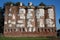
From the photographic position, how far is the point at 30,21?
4325 cm

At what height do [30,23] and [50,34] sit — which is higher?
[30,23]

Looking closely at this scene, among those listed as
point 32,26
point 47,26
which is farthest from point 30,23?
point 47,26

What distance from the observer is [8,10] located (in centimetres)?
4422

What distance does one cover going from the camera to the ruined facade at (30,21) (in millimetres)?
42062

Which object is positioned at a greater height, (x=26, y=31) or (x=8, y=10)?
(x=8, y=10)

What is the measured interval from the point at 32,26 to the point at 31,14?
3057 millimetres

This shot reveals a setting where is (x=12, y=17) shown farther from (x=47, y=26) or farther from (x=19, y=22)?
(x=47, y=26)

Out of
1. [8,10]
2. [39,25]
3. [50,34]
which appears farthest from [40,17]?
[8,10]

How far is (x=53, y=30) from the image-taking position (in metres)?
42.3

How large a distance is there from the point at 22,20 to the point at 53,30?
7.80 meters

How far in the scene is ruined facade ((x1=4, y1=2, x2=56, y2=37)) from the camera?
138 feet

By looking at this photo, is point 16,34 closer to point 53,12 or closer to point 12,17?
point 12,17

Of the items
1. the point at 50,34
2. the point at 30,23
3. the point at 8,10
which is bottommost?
the point at 50,34

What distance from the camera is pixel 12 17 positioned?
4381 centimetres
